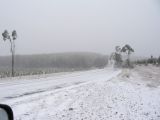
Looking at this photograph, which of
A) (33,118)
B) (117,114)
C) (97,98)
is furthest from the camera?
(97,98)

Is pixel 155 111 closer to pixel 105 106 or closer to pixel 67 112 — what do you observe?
pixel 105 106

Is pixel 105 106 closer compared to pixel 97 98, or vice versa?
pixel 105 106

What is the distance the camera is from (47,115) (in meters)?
10.6

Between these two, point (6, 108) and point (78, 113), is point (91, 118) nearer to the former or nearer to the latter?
point (78, 113)

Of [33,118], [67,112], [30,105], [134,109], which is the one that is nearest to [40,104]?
[30,105]

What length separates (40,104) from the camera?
13.0 m

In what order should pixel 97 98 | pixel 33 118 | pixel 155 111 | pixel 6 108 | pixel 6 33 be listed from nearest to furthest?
pixel 6 108 < pixel 33 118 < pixel 155 111 < pixel 97 98 < pixel 6 33

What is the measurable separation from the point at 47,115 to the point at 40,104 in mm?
2528

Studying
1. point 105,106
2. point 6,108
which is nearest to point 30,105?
point 105,106

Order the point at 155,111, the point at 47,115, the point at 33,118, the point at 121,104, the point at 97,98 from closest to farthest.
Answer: the point at 33,118 < the point at 47,115 < the point at 155,111 < the point at 121,104 < the point at 97,98

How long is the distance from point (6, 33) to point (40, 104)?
46.9 metres

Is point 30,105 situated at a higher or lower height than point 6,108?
lower

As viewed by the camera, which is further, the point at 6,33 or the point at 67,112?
the point at 6,33

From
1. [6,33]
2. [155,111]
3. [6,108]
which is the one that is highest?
[6,33]
